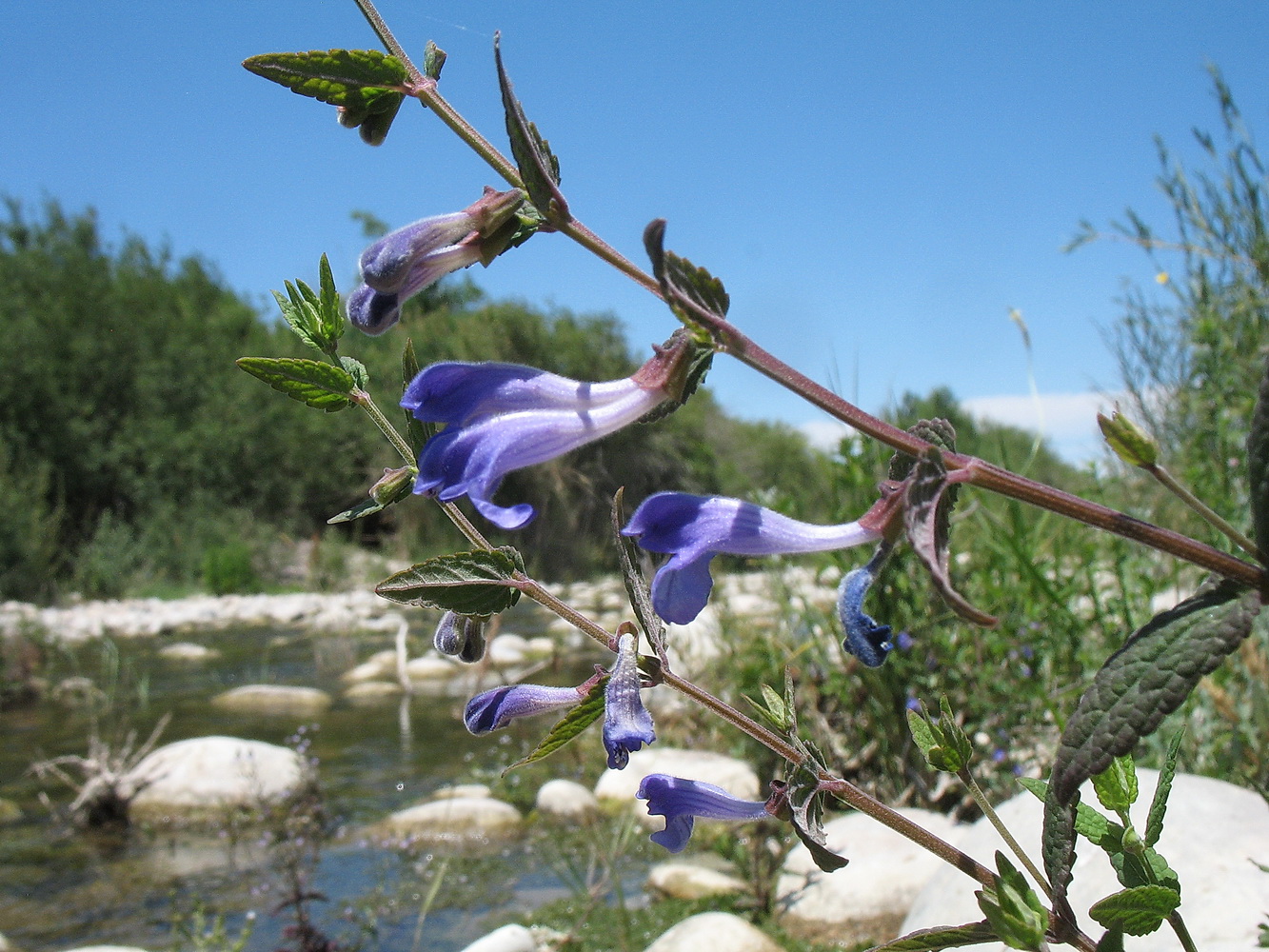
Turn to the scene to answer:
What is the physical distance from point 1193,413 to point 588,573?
1236cm

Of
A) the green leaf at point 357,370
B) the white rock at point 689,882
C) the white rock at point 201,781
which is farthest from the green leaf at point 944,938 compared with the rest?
the white rock at point 201,781

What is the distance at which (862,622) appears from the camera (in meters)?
0.71

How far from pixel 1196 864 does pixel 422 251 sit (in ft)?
6.13

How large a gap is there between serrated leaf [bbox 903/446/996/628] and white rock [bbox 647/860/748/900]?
10.1 ft

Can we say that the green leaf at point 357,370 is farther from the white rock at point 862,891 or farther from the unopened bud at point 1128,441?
the white rock at point 862,891

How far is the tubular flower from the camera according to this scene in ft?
2.45

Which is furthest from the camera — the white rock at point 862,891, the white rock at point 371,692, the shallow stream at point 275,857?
the white rock at point 371,692

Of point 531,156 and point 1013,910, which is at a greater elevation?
point 531,156

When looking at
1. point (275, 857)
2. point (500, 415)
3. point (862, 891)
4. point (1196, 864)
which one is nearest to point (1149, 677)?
point (500, 415)

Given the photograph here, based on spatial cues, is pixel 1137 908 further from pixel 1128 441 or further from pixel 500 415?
pixel 500 415

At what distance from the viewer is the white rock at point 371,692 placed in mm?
7934

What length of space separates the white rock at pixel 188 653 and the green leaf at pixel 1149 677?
409 inches

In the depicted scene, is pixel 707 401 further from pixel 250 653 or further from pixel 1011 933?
pixel 1011 933

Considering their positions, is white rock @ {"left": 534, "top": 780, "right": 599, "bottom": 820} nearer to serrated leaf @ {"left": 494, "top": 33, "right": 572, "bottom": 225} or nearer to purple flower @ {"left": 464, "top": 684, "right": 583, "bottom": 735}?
purple flower @ {"left": 464, "top": 684, "right": 583, "bottom": 735}
